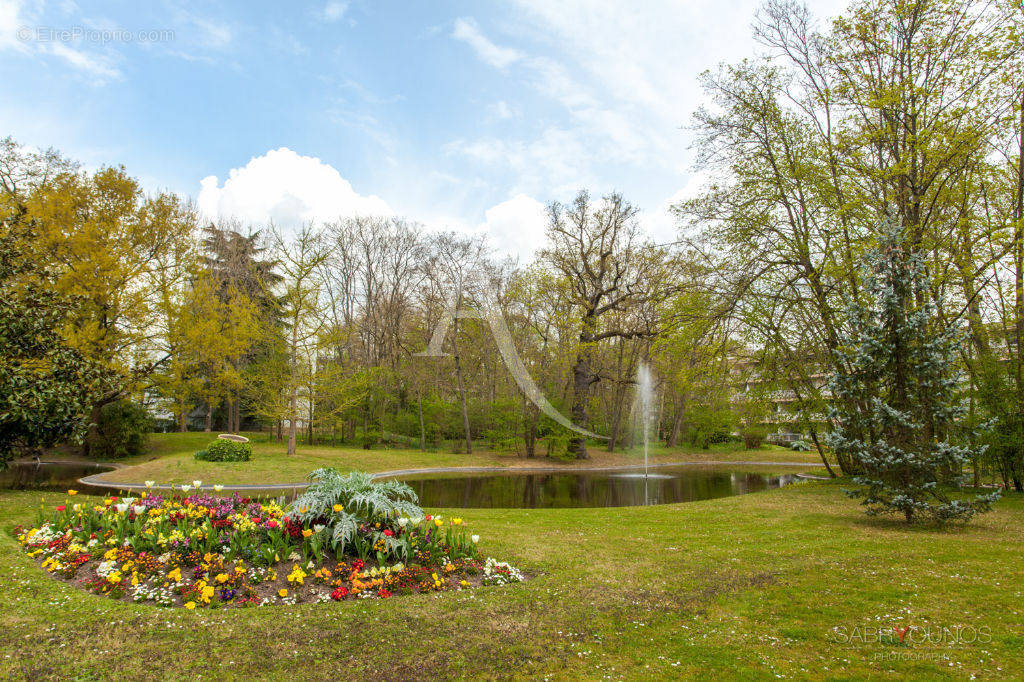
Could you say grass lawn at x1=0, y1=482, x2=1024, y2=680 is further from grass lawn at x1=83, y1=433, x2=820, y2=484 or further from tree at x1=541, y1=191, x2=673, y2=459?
tree at x1=541, y1=191, x2=673, y2=459

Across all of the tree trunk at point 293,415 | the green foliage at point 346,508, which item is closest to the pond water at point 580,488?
the tree trunk at point 293,415

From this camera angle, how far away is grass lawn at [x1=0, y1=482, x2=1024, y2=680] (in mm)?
3523

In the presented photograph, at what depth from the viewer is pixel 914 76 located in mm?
13008

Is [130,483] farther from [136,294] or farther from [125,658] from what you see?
[125,658]

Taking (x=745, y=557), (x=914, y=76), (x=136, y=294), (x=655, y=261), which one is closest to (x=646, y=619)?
(x=745, y=557)

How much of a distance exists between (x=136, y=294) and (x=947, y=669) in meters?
24.9

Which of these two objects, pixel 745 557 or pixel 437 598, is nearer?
pixel 437 598

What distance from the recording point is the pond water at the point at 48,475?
14.1m

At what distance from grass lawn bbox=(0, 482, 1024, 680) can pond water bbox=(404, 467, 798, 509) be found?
7919 mm

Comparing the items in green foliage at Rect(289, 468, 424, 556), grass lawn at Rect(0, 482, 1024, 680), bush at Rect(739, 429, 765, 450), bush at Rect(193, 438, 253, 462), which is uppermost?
green foliage at Rect(289, 468, 424, 556)

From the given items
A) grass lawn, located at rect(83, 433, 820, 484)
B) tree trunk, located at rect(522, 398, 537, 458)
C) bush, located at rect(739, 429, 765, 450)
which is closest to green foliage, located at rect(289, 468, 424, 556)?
grass lawn, located at rect(83, 433, 820, 484)

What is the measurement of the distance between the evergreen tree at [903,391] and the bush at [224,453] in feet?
57.6

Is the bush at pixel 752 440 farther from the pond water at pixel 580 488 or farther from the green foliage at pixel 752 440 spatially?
the pond water at pixel 580 488

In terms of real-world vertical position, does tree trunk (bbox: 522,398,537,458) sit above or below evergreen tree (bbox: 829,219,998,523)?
below
